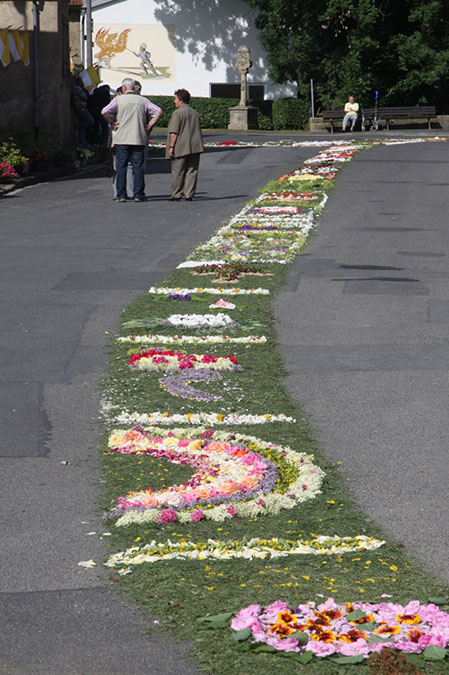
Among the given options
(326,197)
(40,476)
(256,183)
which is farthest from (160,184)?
(40,476)

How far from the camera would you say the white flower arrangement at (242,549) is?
15.3ft

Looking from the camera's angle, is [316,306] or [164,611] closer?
[164,611]

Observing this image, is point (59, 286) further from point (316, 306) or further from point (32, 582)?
point (32, 582)

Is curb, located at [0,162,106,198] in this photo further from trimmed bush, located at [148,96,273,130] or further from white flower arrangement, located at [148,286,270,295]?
trimmed bush, located at [148,96,273,130]

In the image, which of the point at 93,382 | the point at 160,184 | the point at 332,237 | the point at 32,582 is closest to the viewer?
the point at 32,582

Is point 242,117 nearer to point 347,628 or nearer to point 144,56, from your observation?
point 144,56

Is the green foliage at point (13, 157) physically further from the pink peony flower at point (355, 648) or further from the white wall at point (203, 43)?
the white wall at point (203, 43)

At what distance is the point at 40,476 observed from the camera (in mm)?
5781

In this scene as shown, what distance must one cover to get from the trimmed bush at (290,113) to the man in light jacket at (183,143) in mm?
34124

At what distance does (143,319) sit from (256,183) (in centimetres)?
1453

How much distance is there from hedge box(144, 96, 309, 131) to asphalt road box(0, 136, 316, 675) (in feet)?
117

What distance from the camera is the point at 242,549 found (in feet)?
15.6

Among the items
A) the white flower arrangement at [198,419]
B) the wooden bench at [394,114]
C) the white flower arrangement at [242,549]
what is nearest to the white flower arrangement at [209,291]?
the white flower arrangement at [198,419]

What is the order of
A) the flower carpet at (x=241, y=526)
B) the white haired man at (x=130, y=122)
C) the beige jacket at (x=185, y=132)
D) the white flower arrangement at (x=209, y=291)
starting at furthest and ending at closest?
the beige jacket at (x=185, y=132)
the white haired man at (x=130, y=122)
the white flower arrangement at (x=209, y=291)
the flower carpet at (x=241, y=526)
